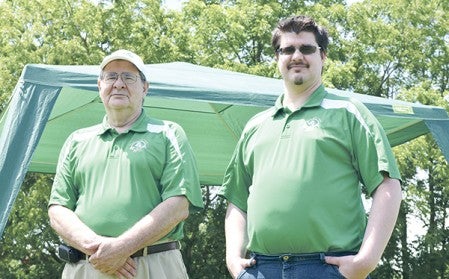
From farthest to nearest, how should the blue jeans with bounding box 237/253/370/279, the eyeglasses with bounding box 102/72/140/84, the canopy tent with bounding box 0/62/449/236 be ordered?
1. the canopy tent with bounding box 0/62/449/236
2. the eyeglasses with bounding box 102/72/140/84
3. the blue jeans with bounding box 237/253/370/279

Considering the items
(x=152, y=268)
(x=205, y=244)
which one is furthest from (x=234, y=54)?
(x=152, y=268)

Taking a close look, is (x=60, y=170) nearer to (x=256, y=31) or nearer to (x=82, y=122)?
(x=82, y=122)

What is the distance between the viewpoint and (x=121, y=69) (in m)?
4.14

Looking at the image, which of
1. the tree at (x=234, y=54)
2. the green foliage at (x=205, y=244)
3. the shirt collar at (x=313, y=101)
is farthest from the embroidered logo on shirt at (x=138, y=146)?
the green foliage at (x=205, y=244)

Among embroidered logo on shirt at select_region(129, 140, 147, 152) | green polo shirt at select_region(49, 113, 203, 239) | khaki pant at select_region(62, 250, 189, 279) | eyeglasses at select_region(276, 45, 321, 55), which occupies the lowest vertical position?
khaki pant at select_region(62, 250, 189, 279)

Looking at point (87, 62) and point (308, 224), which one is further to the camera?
point (87, 62)

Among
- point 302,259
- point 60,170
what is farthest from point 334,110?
point 60,170

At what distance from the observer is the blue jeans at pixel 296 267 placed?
3170 mm

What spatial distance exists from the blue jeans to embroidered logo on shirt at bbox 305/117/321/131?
1.59 feet

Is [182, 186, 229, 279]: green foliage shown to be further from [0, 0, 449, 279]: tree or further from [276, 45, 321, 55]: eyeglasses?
[276, 45, 321, 55]: eyeglasses

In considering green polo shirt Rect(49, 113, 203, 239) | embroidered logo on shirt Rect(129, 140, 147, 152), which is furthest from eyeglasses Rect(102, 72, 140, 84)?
embroidered logo on shirt Rect(129, 140, 147, 152)

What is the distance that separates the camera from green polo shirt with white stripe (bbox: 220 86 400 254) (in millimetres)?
3229

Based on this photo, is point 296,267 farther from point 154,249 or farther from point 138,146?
point 138,146

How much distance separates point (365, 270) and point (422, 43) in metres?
17.7
